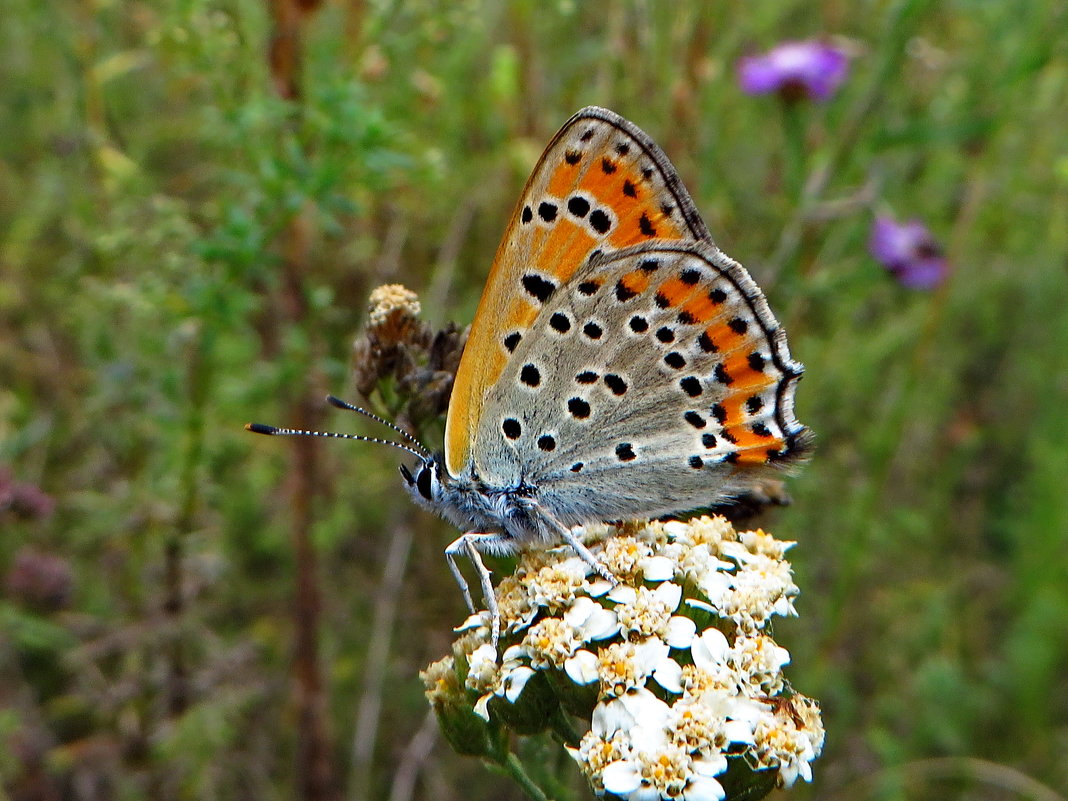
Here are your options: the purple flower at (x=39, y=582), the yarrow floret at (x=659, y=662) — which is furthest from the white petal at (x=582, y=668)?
the purple flower at (x=39, y=582)

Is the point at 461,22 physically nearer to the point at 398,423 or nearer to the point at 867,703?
the point at 398,423

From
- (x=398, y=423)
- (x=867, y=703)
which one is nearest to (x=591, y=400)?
(x=398, y=423)

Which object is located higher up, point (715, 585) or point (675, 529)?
point (675, 529)

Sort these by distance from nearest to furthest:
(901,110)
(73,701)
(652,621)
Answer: (652,621)
(73,701)
(901,110)

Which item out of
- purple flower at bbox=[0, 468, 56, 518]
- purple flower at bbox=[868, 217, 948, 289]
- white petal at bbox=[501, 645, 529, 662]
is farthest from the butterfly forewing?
purple flower at bbox=[868, 217, 948, 289]

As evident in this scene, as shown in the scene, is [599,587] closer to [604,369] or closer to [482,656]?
[482,656]

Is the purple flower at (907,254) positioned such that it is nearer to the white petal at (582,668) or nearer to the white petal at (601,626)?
the white petal at (601,626)

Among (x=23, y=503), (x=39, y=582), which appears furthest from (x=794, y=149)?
(x=39, y=582)
